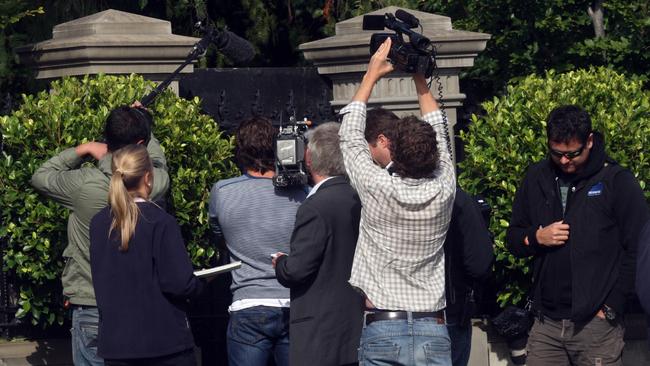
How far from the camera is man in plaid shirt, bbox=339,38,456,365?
16.7ft

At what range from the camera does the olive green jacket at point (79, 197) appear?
235 inches

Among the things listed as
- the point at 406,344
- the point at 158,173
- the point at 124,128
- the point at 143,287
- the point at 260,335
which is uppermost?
the point at 124,128

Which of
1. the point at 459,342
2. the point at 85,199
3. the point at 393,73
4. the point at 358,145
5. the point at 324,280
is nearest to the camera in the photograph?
the point at 358,145

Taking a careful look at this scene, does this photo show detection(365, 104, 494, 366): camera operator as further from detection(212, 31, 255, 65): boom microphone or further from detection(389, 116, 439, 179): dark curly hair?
detection(212, 31, 255, 65): boom microphone

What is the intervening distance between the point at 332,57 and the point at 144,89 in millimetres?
1469

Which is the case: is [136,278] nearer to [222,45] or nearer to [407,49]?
[407,49]

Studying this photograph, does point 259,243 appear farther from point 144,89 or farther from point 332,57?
point 332,57

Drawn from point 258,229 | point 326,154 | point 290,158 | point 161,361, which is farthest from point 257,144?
point 161,361

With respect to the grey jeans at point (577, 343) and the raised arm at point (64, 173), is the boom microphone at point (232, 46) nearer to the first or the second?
the raised arm at point (64, 173)

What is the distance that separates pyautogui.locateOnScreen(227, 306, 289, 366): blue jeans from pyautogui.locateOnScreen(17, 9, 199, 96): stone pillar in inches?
85.3

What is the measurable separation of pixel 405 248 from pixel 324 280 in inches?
21.6

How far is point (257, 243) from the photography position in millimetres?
6145

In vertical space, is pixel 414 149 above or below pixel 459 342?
above

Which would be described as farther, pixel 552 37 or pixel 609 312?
pixel 552 37
